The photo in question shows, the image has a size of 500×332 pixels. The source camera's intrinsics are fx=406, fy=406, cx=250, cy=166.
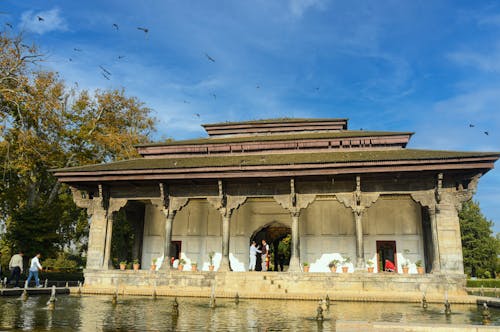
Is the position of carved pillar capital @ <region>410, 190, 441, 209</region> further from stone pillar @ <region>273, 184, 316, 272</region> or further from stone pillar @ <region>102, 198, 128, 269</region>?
stone pillar @ <region>102, 198, 128, 269</region>

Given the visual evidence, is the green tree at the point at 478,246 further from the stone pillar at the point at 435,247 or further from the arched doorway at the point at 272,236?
the stone pillar at the point at 435,247

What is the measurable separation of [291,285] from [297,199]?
360cm

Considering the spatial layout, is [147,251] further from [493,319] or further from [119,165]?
[493,319]

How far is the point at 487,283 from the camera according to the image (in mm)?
28766

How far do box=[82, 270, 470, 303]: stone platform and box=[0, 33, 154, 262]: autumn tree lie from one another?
11.3m

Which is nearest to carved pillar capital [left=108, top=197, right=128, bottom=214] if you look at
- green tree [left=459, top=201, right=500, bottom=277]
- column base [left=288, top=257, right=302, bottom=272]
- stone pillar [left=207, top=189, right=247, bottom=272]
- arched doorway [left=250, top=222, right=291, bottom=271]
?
stone pillar [left=207, top=189, right=247, bottom=272]

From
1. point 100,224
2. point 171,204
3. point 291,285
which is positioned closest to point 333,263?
point 291,285

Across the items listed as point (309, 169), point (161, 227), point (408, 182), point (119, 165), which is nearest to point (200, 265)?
point (161, 227)

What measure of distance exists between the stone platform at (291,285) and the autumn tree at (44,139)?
37.1 ft

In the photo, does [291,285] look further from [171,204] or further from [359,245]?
[171,204]

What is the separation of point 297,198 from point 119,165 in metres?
8.54

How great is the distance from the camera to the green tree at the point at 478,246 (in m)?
39.1

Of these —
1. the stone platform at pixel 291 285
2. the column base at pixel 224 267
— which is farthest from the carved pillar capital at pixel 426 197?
the column base at pixel 224 267

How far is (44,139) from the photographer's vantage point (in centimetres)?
2783
